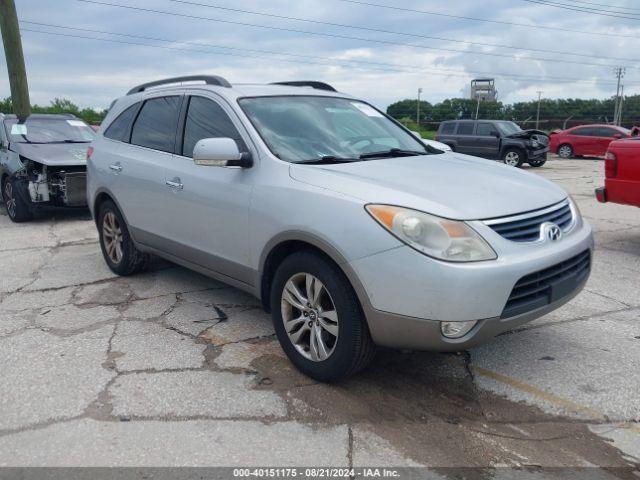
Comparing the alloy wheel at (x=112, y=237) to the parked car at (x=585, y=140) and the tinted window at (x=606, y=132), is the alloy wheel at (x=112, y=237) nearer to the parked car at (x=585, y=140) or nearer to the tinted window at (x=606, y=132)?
the parked car at (x=585, y=140)

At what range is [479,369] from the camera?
145 inches

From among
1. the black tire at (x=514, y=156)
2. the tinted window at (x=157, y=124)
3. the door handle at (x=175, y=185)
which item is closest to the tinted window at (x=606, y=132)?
the black tire at (x=514, y=156)

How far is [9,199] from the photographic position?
949 centimetres

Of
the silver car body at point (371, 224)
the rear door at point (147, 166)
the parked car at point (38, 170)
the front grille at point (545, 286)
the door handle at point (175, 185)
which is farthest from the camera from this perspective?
the parked car at point (38, 170)

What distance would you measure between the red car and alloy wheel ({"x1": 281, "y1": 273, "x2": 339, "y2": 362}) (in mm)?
4605

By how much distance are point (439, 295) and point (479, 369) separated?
1.07 m

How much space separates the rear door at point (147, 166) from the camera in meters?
4.77

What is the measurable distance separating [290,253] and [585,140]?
23576 millimetres

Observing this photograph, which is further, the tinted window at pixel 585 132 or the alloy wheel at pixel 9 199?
the tinted window at pixel 585 132

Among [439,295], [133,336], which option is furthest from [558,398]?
[133,336]

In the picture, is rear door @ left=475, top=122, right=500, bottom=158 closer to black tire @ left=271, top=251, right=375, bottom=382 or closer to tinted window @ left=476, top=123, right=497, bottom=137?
tinted window @ left=476, top=123, right=497, bottom=137

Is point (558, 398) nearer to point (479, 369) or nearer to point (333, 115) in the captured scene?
point (479, 369)

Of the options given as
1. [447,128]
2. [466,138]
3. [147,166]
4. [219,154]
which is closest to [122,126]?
[147,166]

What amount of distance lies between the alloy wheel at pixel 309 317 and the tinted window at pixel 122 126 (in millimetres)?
2795
